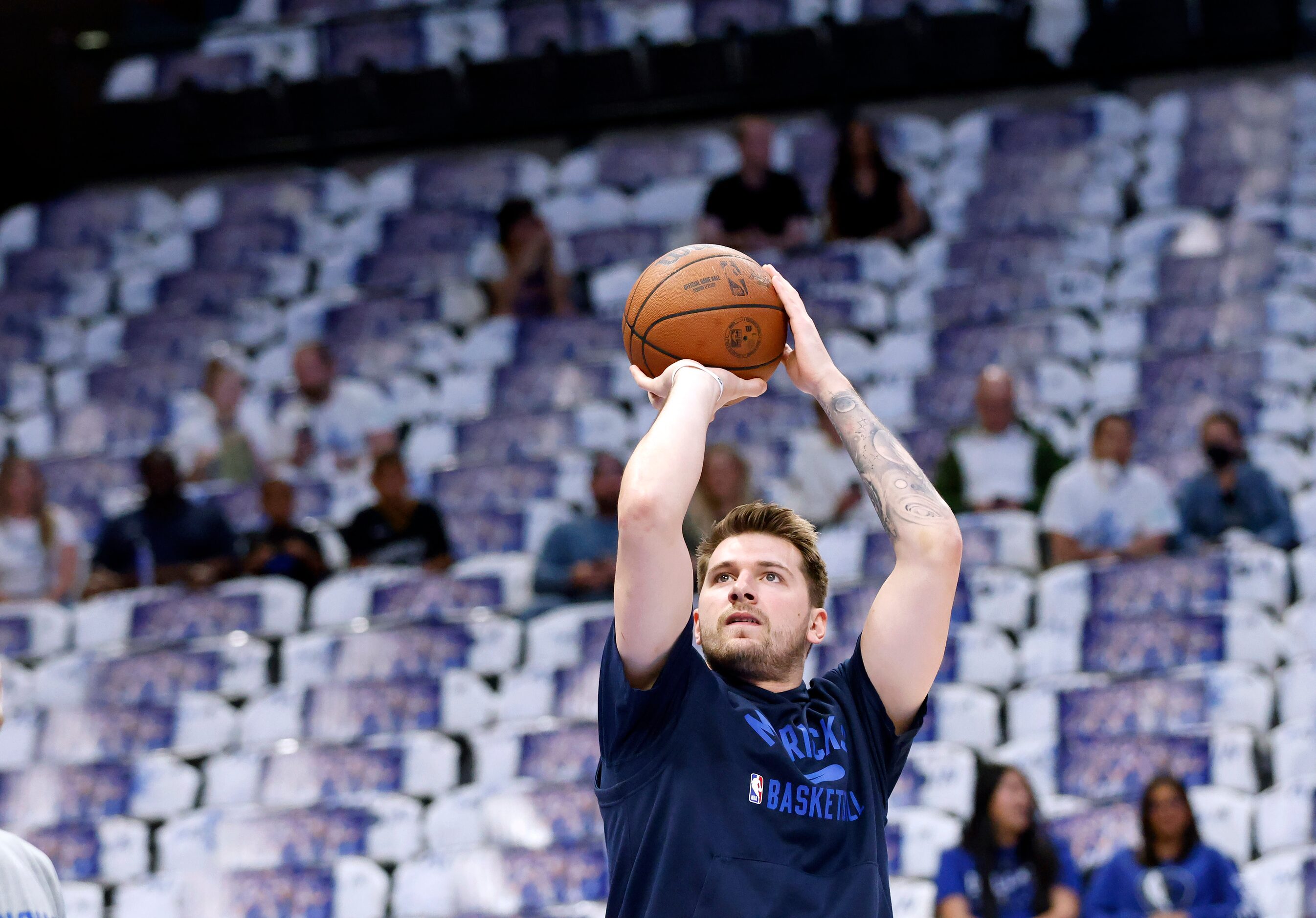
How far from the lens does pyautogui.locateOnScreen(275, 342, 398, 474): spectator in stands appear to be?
8.38 m

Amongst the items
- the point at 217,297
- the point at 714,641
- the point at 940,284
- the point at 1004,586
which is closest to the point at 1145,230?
the point at 940,284

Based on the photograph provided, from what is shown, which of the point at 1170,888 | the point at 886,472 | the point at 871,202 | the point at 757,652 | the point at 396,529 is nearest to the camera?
the point at 757,652

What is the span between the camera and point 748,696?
2430mm

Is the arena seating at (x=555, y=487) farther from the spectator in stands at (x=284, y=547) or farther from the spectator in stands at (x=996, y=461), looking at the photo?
the spectator in stands at (x=996, y=461)

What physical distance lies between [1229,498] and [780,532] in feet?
14.7

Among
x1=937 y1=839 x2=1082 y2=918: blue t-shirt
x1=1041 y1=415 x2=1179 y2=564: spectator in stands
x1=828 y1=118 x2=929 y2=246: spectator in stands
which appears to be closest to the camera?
x1=937 y1=839 x2=1082 y2=918: blue t-shirt

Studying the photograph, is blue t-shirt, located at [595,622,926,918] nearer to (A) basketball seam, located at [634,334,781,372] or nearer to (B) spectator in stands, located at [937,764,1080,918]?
(A) basketball seam, located at [634,334,781,372]

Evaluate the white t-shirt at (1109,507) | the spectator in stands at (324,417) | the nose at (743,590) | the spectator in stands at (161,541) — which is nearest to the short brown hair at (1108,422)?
the white t-shirt at (1109,507)

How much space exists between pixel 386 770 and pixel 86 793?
1.12 meters

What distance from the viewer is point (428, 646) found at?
21.5 feet

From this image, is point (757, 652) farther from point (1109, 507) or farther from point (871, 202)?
point (871, 202)

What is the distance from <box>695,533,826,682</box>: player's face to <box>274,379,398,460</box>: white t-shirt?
19.8ft

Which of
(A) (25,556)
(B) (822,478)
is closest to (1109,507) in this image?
(B) (822,478)

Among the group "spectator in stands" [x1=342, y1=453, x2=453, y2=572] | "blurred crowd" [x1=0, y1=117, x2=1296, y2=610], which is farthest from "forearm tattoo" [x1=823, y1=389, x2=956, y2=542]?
"spectator in stands" [x1=342, y1=453, x2=453, y2=572]
